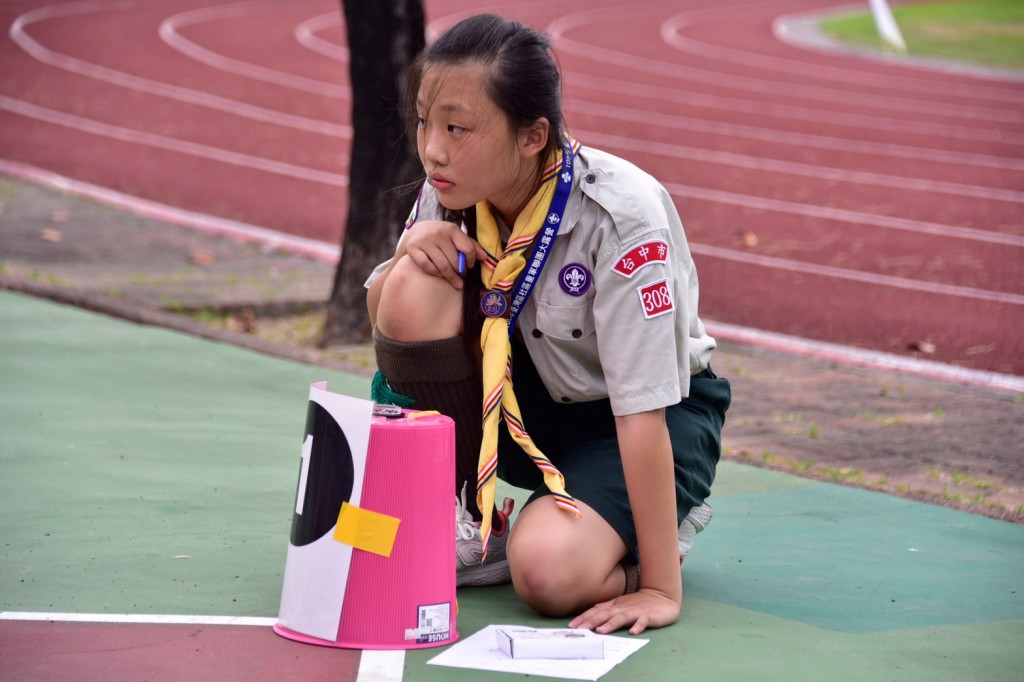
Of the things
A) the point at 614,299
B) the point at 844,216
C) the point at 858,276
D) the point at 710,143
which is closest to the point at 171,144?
the point at 710,143

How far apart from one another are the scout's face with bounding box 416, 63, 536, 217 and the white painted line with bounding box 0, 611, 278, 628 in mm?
960

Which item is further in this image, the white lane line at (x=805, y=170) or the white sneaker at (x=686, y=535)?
the white lane line at (x=805, y=170)

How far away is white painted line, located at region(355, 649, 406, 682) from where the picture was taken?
2.82 meters

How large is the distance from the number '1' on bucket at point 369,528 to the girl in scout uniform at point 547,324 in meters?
0.29

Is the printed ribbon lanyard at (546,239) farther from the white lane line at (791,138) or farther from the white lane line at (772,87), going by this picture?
the white lane line at (772,87)

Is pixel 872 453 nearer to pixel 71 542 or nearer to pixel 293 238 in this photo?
pixel 71 542

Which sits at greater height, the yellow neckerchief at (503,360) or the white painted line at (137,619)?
the yellow neckerchief at (503,360)

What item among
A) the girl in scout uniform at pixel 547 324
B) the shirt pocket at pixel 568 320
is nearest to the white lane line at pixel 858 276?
the girl in scout uniform at pixel 547 324

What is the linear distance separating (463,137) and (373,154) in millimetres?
3622

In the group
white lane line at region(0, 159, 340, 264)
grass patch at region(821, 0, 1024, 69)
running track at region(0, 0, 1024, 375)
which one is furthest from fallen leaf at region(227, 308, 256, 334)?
grass patch at region(821, 0, 1024, 69)

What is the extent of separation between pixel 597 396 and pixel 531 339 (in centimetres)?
20

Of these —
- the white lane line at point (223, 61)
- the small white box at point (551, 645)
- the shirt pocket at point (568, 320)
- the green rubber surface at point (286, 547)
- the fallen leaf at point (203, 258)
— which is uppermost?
the shirt pocket at point (568, 320)

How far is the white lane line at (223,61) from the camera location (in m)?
16.8

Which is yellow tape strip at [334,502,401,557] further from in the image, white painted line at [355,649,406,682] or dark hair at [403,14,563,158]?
dark hair at [403,14,563,158]
